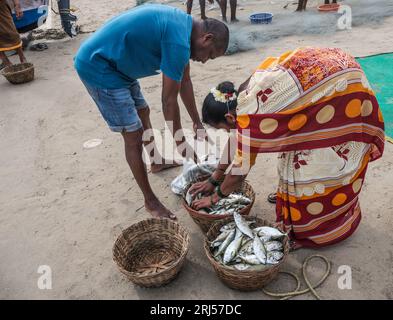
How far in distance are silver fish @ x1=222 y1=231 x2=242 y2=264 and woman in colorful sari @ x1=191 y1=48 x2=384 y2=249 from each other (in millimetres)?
320

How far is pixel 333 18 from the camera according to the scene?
7547 millimetres

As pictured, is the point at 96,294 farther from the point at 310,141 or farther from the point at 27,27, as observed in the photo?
the point at 27,27

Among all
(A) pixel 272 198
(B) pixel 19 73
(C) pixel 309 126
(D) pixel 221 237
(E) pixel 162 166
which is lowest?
(B) pixel 19 73

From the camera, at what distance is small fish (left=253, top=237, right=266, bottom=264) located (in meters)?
2.25

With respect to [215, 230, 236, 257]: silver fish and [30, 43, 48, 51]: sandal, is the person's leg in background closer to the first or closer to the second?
[30, 43, 48, 51]: sandal

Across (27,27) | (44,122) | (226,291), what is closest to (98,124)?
(44,122)

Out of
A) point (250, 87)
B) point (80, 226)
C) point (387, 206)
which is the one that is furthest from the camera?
point (80, 226)

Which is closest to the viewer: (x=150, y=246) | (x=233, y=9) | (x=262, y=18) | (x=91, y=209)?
(x=150, y=246)

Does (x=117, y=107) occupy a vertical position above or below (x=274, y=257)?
above

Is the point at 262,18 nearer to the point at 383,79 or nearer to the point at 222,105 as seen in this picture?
the point at 383,79

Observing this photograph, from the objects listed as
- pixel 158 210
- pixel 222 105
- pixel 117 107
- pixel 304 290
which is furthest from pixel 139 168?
pixel 304 290

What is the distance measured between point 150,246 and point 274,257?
98cm

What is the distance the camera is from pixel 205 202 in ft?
8.44
